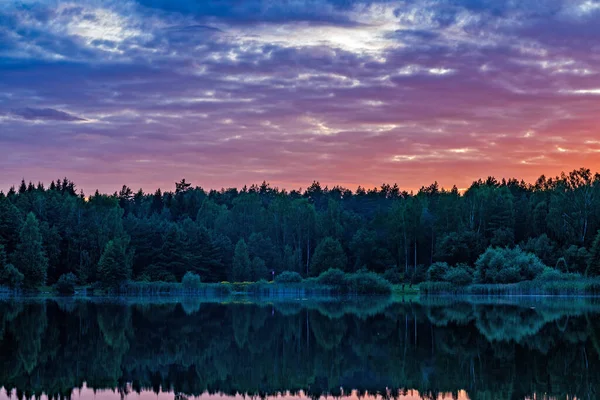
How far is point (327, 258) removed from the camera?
313 ft

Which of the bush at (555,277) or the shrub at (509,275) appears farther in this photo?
the shrub at (509,275)

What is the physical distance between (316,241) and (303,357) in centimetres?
8530

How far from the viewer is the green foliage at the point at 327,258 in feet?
311

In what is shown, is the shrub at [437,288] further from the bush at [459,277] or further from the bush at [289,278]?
the bush at [289,278]

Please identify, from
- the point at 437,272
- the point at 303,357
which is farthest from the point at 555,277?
the point at 303,357

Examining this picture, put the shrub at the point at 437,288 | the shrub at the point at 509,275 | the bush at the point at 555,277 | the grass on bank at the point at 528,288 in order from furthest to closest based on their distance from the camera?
the shrub at the point at 437,288, the shrub at the point at 509,275, the bush at the point at 555,277, the grass on bank at the point at 528,288

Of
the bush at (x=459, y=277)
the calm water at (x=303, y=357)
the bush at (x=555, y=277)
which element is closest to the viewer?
the calm water at (x=303, y=357)

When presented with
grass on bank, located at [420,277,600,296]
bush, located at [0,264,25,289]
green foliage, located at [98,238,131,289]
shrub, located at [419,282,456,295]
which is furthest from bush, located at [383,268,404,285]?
bush, located at [0,264,25,289]

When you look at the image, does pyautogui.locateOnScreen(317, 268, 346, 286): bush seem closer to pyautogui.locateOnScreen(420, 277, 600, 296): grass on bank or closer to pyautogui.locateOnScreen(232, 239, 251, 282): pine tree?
pyautogui.locateOnScreen(420, 277, 600, 296): grass on bank

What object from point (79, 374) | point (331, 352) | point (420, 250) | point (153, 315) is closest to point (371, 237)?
point (420, 250)

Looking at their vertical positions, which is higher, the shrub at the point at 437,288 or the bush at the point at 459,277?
the bush at the point at 459,277

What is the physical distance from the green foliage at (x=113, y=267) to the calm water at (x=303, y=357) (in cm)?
3453

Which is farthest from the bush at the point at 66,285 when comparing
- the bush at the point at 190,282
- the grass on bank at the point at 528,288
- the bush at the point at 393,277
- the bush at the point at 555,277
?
the bush at the point at 555,277

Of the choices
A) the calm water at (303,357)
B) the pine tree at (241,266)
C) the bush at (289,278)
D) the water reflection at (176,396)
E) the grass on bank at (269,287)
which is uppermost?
the pine tree at (241,266)
